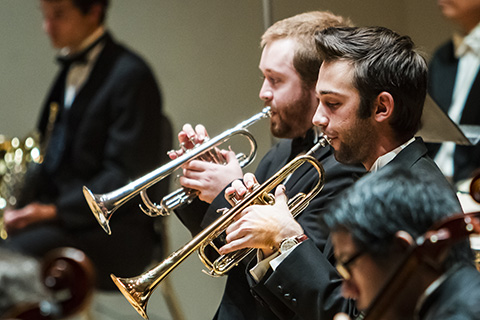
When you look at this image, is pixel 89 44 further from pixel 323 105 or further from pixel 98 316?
pixel 323 105

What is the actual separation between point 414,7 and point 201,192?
7.09ft

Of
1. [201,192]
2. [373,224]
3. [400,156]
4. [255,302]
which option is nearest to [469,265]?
[373,224]

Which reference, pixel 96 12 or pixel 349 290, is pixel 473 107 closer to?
pixel 96 12

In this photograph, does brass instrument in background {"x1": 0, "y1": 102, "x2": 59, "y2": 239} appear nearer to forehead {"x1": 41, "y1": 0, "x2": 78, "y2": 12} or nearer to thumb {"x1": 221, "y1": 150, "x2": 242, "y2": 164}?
forehead {"x1": 41, "y1": 0, "x2": 78, "y2": 12}

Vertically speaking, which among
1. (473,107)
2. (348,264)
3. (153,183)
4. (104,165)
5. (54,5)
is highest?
(54,5)

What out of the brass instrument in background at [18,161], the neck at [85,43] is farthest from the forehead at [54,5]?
the brass instrument in background at [18,161]

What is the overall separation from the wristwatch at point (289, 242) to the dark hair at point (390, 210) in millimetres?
552

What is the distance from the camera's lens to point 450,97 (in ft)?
11.6

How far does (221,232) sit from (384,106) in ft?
2.06

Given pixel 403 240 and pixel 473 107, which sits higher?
pixel 403 240

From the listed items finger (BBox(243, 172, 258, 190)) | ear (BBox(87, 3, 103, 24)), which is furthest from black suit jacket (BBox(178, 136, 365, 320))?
ear (BBox(87, 3, 103, 24))

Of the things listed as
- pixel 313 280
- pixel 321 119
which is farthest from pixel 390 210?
pixel 321 119

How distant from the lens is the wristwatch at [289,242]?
1869 millimetres

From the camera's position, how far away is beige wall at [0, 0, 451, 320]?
3729 millimetres
